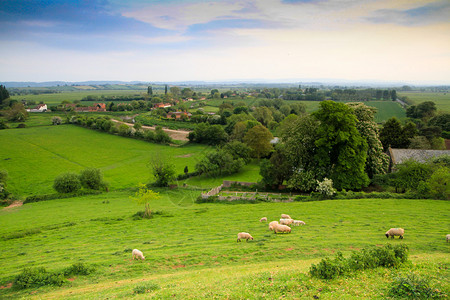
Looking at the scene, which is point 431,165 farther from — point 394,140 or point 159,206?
point 159,206

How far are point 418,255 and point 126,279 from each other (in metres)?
17.5

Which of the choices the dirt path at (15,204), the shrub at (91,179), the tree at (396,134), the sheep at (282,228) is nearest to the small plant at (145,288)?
the sheep at (282,228)

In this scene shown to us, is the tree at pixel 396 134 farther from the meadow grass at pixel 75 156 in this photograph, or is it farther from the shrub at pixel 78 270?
the shrub at pixel 78 270

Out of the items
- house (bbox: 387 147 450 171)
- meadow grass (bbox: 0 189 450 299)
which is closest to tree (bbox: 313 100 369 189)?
meadow grass (bbox: 0 189 450 299)

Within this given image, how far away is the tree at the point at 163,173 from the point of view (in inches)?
1827

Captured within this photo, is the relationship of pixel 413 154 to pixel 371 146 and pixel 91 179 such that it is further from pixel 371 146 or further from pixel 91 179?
pixel 91 179

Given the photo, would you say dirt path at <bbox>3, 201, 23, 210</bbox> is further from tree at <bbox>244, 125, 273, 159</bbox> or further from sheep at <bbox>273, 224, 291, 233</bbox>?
tree at <bbox>244, 125, 273, 159</bbox>

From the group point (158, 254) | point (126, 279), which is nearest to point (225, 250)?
point (158, 254)

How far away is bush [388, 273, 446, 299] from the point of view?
9.39 metres

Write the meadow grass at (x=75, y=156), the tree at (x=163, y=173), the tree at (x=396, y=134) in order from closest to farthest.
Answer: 1. the tree at (x=163, y=173)
2. the meadow grass at (x=75, y=156)
3. the tree at (x=396, y=134)

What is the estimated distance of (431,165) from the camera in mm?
34938

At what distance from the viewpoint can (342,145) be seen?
119 ft

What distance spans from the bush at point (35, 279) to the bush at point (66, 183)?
31523 millimetres

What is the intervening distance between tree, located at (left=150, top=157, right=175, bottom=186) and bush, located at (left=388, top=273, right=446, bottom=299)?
40.1 m
